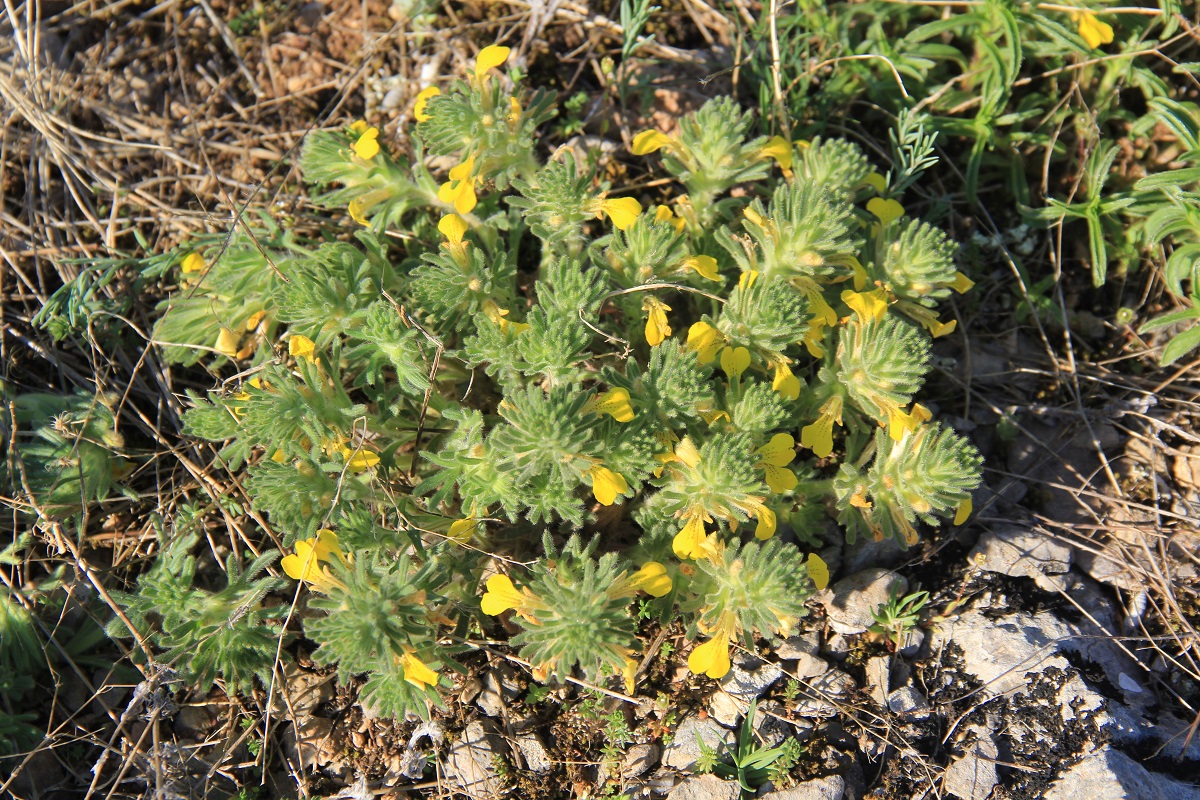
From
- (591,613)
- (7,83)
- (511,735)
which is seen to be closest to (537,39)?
(7,83)

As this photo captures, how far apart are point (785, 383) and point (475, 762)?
2.14 m

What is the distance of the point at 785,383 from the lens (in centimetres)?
363

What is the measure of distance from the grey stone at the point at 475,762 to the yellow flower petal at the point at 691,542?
1.25 metres

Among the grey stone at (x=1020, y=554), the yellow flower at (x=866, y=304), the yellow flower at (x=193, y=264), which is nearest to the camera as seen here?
the yellow flower at (x=866, y=304)

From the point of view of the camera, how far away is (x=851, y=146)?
3.88m

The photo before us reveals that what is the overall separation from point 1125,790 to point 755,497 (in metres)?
1.79

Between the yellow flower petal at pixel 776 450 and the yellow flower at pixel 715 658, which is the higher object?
the yellow flower petal at pixel 776 450

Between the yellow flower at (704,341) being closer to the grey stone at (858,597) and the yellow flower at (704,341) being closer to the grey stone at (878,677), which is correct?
the grey stone at (858,597)

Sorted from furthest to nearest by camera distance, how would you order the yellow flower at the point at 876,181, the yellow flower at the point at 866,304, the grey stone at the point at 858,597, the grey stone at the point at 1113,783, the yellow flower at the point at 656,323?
1. the yellow flower at the point at 876,181
2. the grey stone at the point at 858,597
3. the yellow flower at the point at 656,323
4. the yellow flower at the point at 866,304
5. the grey stone at the point at 1113,783

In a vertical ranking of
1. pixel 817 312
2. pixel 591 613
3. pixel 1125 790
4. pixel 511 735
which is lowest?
pixel 511 735

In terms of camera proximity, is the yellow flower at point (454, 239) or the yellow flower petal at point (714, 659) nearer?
the yellow flower petal at point (714, 659)

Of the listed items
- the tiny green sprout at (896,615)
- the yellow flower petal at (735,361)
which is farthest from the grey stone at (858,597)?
the yellow flower petal at (735,361)

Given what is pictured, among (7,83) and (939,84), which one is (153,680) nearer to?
(7,83)

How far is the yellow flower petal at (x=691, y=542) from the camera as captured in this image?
3.36 meters
